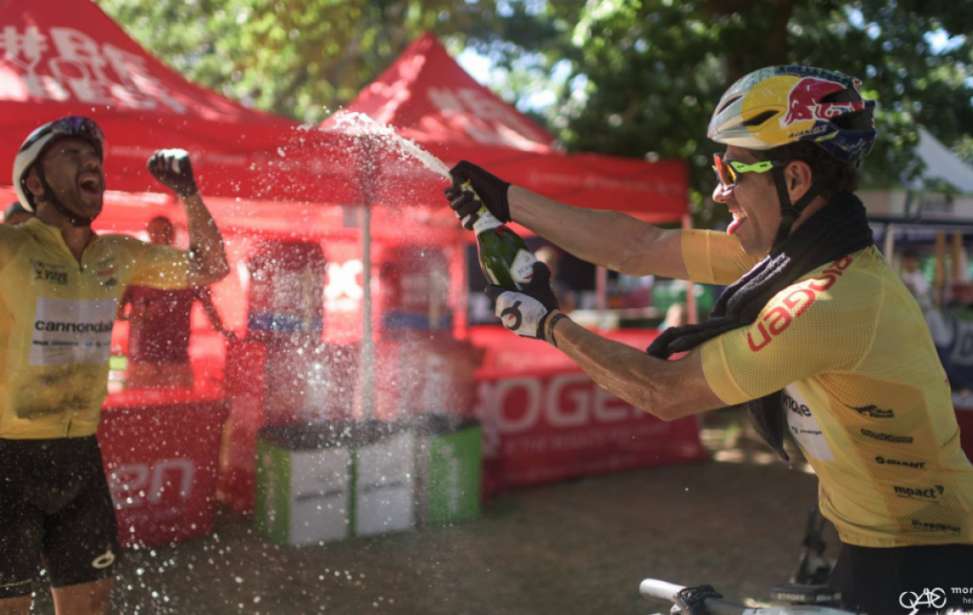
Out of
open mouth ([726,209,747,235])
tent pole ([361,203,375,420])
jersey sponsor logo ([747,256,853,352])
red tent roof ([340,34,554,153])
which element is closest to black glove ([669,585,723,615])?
jersey sponsor logo ([747,256,853,352])

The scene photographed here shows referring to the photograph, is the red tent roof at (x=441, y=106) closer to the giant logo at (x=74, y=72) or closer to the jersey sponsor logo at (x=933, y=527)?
the giant logo at (x=74, y=72)

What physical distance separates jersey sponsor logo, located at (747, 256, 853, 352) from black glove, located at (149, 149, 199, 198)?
220 cm

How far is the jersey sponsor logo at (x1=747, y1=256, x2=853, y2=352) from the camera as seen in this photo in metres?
1.61

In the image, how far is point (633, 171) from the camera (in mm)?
6910

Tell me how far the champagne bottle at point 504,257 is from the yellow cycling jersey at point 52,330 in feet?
4.76

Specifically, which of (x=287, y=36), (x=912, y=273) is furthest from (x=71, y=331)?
(x=912, y=273)

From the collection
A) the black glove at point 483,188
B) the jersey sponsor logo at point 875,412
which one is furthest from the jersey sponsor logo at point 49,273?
the jersey sponsor logo at point 875,412

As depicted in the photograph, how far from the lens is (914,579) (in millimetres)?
1717

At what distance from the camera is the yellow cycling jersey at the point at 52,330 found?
8.70ft

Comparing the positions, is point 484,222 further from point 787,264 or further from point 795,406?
point 795,406

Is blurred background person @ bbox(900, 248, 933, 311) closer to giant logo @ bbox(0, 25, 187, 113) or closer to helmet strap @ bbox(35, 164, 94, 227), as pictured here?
giant logo @ bbox(0, 25, 187, 113)

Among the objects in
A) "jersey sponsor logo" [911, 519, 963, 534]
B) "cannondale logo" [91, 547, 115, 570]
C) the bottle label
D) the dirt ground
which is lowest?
the dirt ground

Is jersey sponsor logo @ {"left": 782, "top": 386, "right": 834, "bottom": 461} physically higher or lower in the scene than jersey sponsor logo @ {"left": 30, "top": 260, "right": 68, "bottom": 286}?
lower

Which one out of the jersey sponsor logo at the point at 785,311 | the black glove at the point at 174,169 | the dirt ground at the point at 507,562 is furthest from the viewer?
the dirt ground at the point at 507,562
